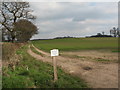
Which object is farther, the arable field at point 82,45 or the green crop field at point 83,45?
the arable field at point 82,45

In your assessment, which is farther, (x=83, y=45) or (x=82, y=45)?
(x=82, y=45)

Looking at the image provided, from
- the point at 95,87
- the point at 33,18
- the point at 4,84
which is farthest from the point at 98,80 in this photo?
the point at 33,18

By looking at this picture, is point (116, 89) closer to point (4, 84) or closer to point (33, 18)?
point (4, 84)

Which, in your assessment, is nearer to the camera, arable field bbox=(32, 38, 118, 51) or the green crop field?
the green crop field

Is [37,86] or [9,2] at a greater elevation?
[9,2]

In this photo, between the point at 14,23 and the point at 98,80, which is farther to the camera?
the point at 14,23

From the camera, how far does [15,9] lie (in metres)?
43.5

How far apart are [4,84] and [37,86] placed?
1248mm

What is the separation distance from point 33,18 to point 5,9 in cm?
764

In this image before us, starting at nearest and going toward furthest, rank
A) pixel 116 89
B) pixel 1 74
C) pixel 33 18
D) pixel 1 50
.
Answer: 1. pixel 116 89
2. pixel 1 74
3. pixel 1 50
4. pixel 33 18

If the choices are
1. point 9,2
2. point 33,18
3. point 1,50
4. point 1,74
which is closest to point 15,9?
point 9,2

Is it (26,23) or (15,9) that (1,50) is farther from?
(26,23)

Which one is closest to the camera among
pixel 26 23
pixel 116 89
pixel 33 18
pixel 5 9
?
pixel 116 89

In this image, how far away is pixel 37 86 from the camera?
7.43m
